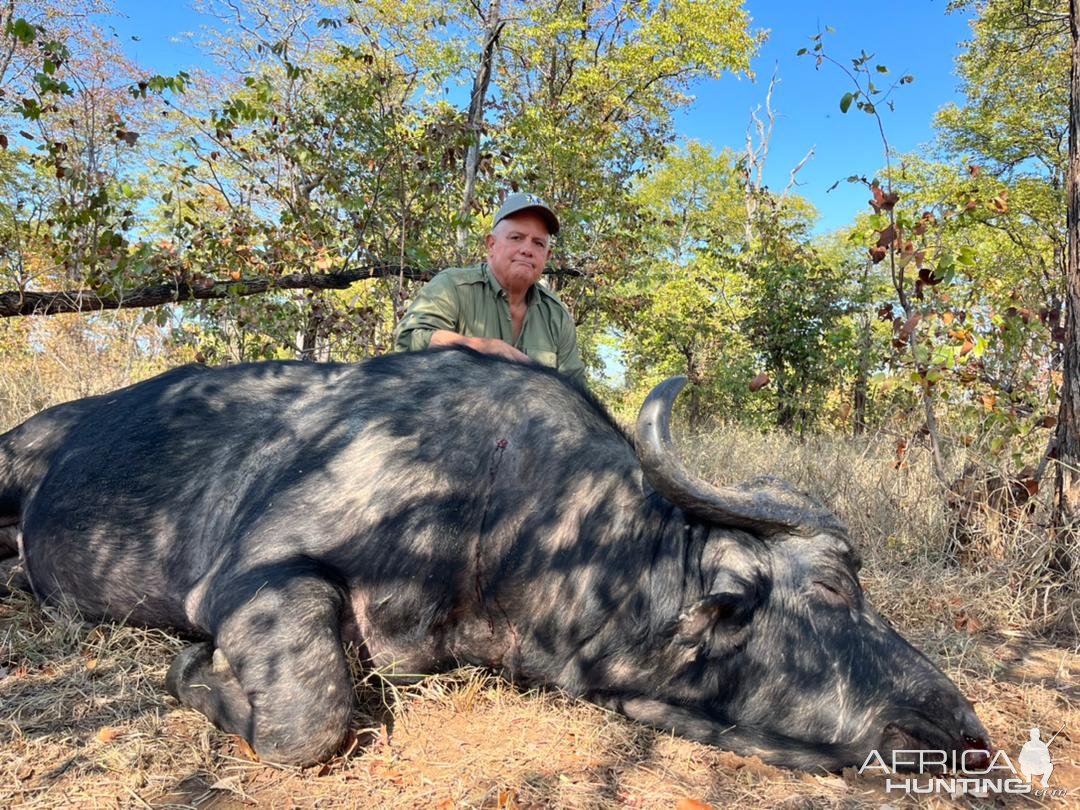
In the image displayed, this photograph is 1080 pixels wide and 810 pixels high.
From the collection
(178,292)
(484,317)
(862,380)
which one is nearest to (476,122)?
(178,292)

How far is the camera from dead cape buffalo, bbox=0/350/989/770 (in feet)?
8.12

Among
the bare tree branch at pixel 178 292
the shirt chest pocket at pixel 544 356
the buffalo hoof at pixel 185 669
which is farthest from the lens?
the bare tree branch at pixel 178 292

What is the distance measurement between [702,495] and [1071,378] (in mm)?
2925

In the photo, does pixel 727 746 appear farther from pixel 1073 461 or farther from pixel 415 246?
pixel 415 246

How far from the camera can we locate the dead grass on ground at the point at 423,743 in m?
2.22

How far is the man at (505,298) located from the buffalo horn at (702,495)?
2128 mm

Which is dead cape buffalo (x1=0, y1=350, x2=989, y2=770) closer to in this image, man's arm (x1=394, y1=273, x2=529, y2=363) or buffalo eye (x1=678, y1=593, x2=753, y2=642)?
→ buffalo eye (x1=678, y1=593, x2=753, y2=642)

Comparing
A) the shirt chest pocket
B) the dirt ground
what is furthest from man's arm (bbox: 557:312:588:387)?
the dirt ground

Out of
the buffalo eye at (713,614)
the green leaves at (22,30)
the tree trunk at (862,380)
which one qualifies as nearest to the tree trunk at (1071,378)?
the buffalo eye at (713,614)

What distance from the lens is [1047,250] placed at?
15797 millimetres

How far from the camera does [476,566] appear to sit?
2.84 m

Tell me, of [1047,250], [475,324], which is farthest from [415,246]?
[1047,250]

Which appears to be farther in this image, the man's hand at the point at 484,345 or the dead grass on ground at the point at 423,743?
the man's hand at the point at 484,345

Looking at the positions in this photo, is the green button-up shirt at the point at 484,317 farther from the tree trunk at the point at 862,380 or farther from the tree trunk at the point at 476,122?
the tree trunk at the point at 862,380
